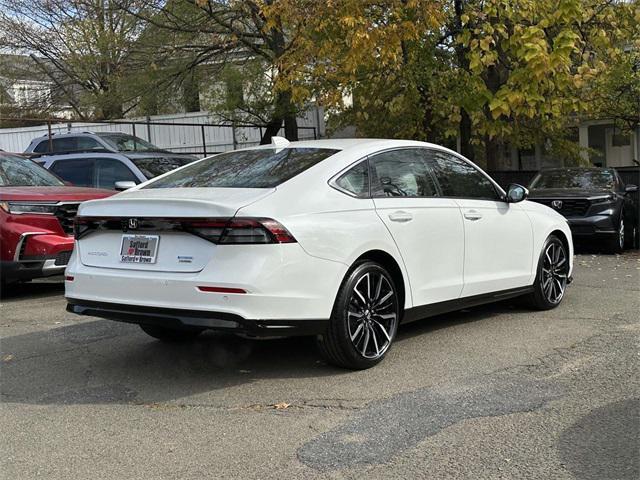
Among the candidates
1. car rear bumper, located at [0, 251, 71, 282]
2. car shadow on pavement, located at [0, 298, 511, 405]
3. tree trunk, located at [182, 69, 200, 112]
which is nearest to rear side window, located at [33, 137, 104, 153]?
tree trunk, located at [182, 69, 200, 112]

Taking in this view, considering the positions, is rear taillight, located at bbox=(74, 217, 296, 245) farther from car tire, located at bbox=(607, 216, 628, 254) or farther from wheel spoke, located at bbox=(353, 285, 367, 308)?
car tire, located at bbox=(607, 216, 628, 254)

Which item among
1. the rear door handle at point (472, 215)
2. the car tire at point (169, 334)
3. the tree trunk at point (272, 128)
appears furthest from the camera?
the tree trunk at point (272, 128)

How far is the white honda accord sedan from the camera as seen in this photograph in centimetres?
430

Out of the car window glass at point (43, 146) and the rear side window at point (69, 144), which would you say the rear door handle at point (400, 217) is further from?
the car window glass at point (43, 146)

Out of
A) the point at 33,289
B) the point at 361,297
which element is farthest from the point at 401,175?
the point at 33,289

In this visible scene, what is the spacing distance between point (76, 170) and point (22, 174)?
2493 mm

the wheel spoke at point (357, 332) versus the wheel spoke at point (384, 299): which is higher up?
the wheel spoke at point (384, 299)

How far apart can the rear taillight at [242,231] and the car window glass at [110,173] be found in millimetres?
6863

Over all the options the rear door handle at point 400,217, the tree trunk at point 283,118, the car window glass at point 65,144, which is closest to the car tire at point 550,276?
the rear door handle at point 400,217

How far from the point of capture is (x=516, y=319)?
663 centimetres

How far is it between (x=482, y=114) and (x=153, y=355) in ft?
31.4

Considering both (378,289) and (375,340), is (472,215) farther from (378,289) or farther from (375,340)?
(375,340)

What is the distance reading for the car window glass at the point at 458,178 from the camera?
5.99 m

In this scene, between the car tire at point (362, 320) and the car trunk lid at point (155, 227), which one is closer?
the car trunk lid at point (155, 227)
